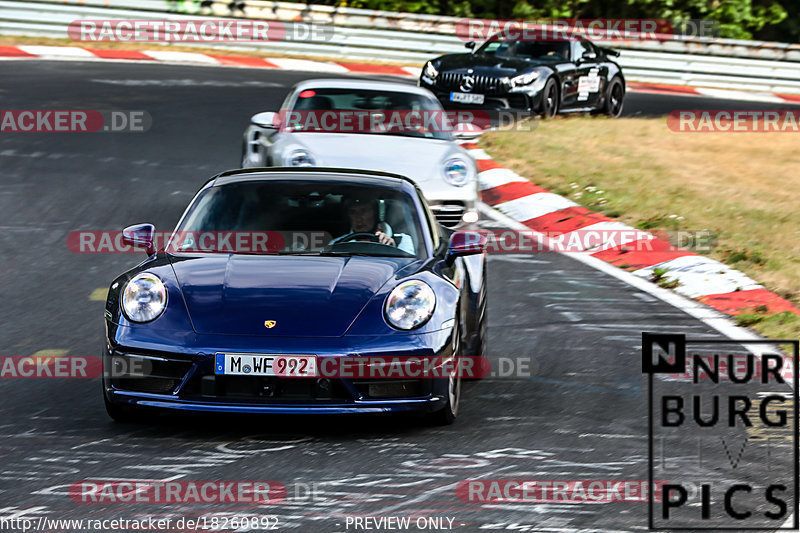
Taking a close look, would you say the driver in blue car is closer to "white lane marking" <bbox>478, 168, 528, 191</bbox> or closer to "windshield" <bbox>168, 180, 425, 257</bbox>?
"windshield" <bbox>168, 180, 425, 257</bbox>

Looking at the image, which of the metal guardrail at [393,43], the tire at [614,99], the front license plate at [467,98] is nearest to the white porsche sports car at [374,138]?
the front license plate at [467,98]

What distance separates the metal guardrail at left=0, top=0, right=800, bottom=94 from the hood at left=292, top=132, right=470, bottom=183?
14.0m

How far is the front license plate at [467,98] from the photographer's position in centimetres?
1889

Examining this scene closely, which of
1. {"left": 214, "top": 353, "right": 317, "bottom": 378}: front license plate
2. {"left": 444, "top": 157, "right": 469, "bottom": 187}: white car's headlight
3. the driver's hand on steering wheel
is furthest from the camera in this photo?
{"left": 444, "top": 157, "right": 469, "bottom": 187}: white car's headlight

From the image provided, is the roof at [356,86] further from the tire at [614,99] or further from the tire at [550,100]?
the tire at [614,99]

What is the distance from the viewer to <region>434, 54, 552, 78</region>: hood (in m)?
19.0

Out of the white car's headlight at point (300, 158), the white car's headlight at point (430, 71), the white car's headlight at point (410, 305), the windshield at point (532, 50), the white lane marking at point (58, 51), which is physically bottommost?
the white car's headlight at point (410, 305)

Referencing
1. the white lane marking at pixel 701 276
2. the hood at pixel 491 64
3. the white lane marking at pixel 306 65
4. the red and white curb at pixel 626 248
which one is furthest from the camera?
the white lane marking at pixel 306 65

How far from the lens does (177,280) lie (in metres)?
6.44

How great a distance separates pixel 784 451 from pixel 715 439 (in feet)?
1.05

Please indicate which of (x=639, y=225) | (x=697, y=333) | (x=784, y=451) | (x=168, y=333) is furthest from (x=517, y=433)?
(x=639, y=225)

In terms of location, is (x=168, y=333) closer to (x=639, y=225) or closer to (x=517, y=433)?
(x=517, y=433)

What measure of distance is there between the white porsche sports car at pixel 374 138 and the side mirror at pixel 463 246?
3925mm

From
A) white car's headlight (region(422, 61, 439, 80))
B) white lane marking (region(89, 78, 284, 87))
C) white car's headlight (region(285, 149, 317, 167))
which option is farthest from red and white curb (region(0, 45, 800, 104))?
white car's headlight (region(285, 149, 317, 167))
